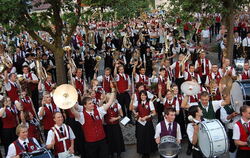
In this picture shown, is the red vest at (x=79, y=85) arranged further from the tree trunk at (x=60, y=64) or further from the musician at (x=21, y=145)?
the musician at (x=21, y=145)

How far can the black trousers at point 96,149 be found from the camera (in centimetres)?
546

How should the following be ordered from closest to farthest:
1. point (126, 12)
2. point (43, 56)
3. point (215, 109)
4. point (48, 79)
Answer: point (215, 109) → point (126, 12) → point (48, 79) → point (43, 56)

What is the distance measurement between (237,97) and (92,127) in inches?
98.2

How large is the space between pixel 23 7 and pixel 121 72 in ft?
10.1

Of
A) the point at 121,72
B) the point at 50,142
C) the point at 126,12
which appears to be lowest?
the point at 50,142

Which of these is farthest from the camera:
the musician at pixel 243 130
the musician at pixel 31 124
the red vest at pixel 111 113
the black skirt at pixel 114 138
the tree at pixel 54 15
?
the tree at pixel 54 15

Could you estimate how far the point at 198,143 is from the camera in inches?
190

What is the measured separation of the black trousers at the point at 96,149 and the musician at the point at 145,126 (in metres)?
1.00

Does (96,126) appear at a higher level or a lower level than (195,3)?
lower

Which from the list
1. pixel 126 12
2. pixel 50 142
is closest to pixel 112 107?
pixel 50 142

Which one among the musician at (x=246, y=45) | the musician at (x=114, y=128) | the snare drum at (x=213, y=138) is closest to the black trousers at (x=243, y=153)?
the snare drum at (x=213, y=138)

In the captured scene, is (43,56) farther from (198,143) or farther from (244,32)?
(244,32)

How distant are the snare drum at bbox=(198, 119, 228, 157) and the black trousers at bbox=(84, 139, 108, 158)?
173cm

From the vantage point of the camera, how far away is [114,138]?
6.42 metres
